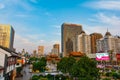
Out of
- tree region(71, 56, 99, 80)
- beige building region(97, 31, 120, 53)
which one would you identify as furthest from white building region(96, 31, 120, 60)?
tree region(71, 56, 99, 80)

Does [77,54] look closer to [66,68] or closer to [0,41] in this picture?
[0,41]

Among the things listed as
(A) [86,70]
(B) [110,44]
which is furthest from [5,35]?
(A) [86,70]

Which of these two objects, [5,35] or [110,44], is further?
[110,44]

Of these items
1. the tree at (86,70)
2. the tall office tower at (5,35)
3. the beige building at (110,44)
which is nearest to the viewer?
the tree at (86,70)

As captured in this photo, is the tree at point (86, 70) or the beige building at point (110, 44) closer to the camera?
the tree at point (86, 70)

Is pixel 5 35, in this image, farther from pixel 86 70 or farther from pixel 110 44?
pixel 86 70

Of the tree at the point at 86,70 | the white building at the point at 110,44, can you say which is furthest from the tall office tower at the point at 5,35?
the tree at the point at 86,70

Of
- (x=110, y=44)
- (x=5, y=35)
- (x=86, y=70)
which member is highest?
(x=5, y=35)

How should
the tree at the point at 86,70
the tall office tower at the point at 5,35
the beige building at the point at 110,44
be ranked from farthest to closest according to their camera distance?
the beige building at the point at 110,44 < the tall office tower at the point at 5,35 < the tree at the point at 86,70

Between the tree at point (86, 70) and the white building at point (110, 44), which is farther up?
the white building at point (110, 44)

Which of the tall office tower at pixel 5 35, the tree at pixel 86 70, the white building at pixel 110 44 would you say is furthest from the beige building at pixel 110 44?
the tree at pixel 86 70

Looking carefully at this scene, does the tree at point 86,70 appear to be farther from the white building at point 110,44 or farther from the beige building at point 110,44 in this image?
the beige building at point 110,44

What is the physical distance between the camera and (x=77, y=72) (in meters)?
30.6

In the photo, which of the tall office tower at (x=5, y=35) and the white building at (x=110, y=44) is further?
the white building at (x=110, y=44)
